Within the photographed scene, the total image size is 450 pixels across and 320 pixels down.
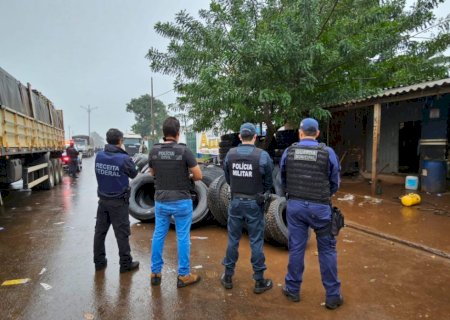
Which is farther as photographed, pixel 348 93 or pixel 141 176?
pixel 348 93

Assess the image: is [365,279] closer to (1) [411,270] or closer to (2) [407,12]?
(1) [411,270]

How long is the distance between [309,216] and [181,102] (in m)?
8.40

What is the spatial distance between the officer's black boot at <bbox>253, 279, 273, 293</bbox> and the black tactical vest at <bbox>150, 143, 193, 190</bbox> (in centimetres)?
129

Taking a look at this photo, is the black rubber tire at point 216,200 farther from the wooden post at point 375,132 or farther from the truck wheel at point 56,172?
the truck wheel at point 56,172

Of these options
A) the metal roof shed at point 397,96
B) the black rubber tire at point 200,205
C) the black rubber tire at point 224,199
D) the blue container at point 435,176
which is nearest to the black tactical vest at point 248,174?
the black rubber tire at point 224,199

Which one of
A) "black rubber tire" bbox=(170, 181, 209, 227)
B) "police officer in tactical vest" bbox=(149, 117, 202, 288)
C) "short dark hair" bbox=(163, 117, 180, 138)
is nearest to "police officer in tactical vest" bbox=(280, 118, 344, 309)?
"police officer in tactical vest" bbox=(149, 117, 202, 288)

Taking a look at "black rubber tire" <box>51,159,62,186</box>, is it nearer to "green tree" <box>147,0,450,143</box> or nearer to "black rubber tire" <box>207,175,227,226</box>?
"green tree" <box>147,0,450,143</box>

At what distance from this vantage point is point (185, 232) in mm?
3607

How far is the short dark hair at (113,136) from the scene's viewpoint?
3994mm

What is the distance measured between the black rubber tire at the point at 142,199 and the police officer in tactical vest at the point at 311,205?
3.56 metres

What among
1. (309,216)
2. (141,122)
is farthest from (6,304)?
(141,122)

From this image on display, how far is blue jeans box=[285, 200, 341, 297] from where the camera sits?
3.10 metres

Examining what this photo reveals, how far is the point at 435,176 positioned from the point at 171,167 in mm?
7941

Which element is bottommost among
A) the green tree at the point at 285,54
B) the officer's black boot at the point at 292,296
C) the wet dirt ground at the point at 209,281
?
the wet dirt ground at the point at 209,281
